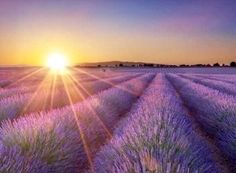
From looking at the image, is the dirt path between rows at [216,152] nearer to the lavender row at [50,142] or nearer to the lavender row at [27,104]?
the lavender row at [50,142]

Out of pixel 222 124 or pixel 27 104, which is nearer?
pixel 222 124

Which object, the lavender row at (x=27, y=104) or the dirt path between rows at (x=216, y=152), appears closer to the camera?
the dirt path between rows at (x=216, y=152)

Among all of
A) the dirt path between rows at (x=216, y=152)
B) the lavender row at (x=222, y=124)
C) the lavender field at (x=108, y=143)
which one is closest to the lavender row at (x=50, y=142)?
the lavender field at (x=108, y=143)

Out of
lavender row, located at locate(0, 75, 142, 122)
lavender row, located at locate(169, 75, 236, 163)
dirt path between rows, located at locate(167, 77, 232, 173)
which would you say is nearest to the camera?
dirt path between rows, located at locate(167, 77, 232, 173)

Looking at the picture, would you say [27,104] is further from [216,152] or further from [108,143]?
[216,152]

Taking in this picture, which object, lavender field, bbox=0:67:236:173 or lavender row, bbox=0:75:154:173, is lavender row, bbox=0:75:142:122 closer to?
lavender field, bbox=0:67:236:173

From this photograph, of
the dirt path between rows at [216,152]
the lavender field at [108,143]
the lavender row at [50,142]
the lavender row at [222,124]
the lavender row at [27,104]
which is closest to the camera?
the lavender field at [108,143]

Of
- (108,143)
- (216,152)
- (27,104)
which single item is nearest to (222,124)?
(216,152)

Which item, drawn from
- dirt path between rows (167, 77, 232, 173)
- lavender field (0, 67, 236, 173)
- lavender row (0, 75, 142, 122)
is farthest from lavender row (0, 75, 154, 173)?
dirt path between rows (167, 77, 232, 173)

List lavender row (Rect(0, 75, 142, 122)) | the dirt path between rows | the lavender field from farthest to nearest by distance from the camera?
lavender row (Rect(0, 75, 142, 122)), the dirt path between rows, the lavender field

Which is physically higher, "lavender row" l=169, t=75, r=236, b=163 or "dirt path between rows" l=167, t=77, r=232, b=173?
"lavender row" l=169, t=75, r=236, b=163

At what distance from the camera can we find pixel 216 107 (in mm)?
7195

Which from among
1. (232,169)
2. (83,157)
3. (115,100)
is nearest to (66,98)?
(115,100)

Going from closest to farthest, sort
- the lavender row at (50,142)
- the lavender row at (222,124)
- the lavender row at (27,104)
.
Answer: the lavender row at (50,142) → the lavender row at (222,124) → the lavender row at (27,104)
